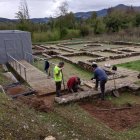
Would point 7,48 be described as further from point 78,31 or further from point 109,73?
point 78,31

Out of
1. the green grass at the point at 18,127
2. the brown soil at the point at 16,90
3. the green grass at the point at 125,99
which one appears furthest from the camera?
the brown soil at the point at 16,90

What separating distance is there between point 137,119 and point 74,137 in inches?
128

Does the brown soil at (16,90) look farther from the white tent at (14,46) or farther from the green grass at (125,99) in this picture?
the white tent at (14,46)

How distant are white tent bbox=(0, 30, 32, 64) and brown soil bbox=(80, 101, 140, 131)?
11722 mm

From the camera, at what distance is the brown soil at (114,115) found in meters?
8.86

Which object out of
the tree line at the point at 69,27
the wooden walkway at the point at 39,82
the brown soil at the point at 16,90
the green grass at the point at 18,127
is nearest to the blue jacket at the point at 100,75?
the wooden walkway at the point at 39,82

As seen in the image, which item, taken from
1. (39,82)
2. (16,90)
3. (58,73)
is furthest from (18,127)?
(39,82)

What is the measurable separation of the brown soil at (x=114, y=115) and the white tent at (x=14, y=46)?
1172 centimetres

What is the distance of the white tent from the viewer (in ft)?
68.7

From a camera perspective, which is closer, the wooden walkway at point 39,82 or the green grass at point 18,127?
the green grass at point 18,127

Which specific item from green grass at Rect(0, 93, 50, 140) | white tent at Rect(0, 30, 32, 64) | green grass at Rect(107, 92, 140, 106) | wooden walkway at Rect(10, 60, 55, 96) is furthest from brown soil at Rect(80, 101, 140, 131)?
white tent at Rect(0, 30, 32, 64)

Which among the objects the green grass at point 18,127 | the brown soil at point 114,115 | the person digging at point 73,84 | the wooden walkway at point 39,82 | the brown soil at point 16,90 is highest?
the green grass at point 18,127

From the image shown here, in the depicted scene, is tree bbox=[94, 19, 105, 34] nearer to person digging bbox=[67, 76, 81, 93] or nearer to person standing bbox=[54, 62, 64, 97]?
person digging bbox=[67, 76, 81, 93]

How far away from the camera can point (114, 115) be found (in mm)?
9672
